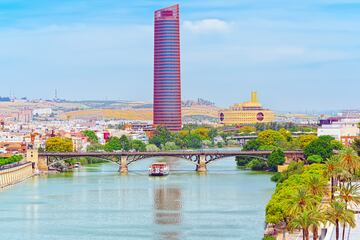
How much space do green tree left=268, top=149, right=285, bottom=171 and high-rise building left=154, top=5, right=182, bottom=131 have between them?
70.2m

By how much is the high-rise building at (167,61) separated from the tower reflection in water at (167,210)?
279ft

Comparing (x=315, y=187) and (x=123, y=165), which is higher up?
(x=315, y=187)

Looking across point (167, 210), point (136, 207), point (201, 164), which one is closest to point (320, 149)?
point (201, 164)

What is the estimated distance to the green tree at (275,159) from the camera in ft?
245

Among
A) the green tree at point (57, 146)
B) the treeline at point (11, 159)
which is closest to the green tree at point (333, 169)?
the treeline at point (11, 159)

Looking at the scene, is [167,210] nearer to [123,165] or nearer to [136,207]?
[136,207]

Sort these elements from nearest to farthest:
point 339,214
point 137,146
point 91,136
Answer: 1. point 339,214
2. point 137,146
3. point 91,136

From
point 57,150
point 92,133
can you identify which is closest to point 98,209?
point 57,150

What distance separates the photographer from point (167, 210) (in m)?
48.5

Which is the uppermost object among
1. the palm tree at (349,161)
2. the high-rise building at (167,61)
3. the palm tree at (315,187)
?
the high-rise building at (167,61)

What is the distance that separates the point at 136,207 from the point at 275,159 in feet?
86.4

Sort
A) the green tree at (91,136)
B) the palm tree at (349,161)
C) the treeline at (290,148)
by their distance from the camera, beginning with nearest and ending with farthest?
the palm tree at (349,161) → the treeline at (290,148) → the green tree at (91,136)

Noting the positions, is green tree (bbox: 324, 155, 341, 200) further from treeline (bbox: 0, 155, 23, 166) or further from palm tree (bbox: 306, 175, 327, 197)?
treeline (bbox: 0, 155, 23, 166)

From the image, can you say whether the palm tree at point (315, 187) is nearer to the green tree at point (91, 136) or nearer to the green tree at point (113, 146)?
the green tree at point (113, 146)
